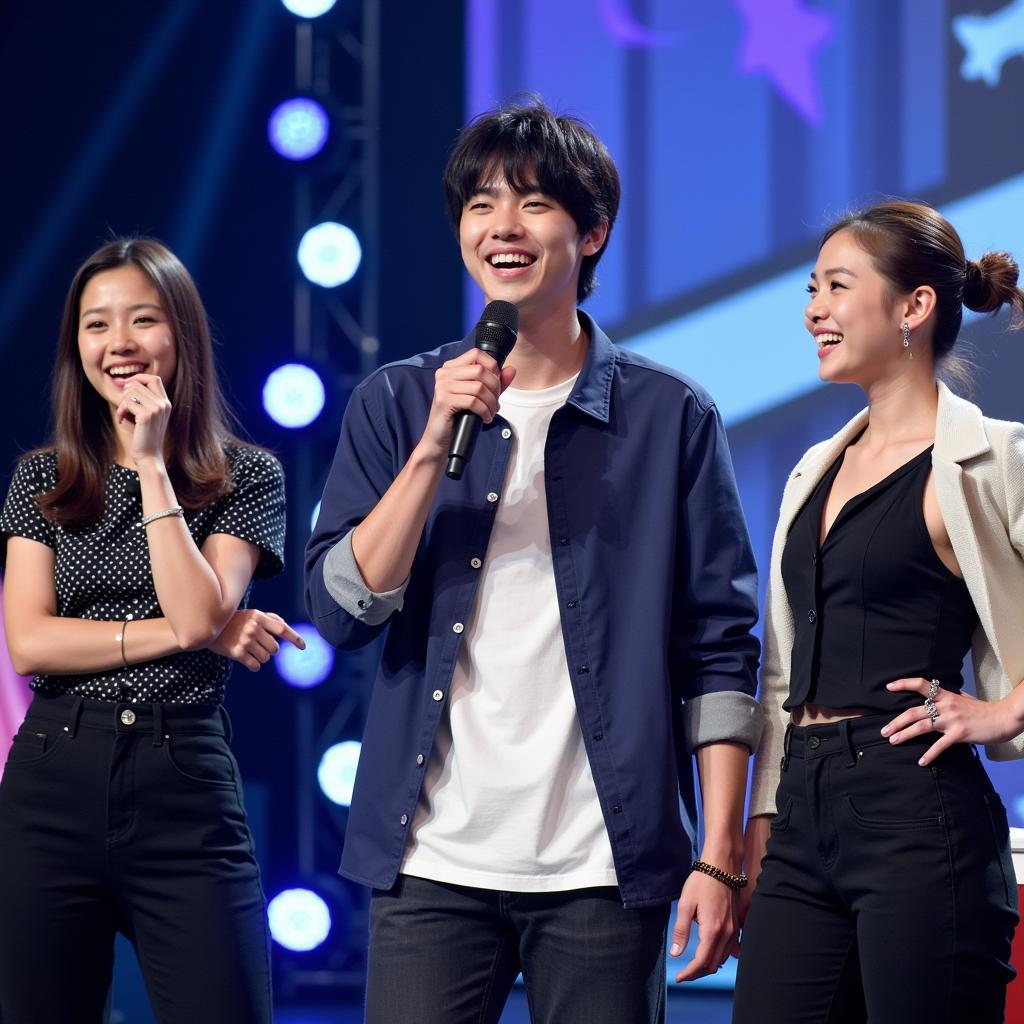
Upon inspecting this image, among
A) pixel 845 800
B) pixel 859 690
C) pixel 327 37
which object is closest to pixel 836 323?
pixel 859 690

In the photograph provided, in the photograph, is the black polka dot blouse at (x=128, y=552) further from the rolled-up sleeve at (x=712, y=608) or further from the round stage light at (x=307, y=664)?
the round stage light at (x=307, y=664)

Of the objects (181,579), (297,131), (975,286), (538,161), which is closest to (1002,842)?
(975,286)

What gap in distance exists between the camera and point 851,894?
1852 mm

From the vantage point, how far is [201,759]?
2100 mm

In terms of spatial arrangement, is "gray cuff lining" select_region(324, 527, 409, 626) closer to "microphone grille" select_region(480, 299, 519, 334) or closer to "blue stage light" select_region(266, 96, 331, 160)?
"microphone grille" select_region(480, 299, 519, 334)

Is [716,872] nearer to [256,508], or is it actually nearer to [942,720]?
[942,720]

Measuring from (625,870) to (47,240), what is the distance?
396 cm

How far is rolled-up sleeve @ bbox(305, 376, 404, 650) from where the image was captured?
175cm

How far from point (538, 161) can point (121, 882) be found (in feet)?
3.82

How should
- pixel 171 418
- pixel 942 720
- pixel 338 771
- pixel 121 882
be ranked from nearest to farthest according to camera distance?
pixel 942 720 < pixel 121 882 < pixel 171 418 < pixel 338 771

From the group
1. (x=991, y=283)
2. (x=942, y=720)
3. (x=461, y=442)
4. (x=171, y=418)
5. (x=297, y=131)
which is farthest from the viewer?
(x=297, y=131)

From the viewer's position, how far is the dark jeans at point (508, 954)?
1686mm

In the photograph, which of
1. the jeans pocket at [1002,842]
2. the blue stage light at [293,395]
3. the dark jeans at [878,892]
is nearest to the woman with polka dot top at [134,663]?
the dark jeans at [878,892]

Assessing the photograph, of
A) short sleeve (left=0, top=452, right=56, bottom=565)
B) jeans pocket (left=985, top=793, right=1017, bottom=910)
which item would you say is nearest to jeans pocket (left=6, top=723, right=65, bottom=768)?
short sleeve (left=0, top=452, right=56, bottom=565)
